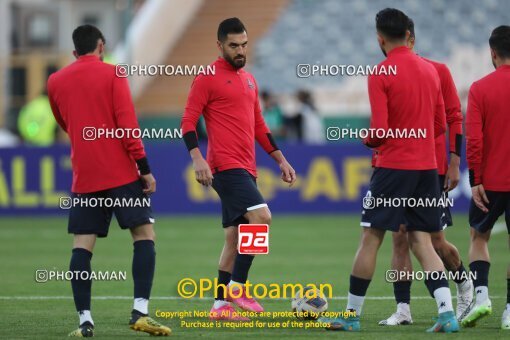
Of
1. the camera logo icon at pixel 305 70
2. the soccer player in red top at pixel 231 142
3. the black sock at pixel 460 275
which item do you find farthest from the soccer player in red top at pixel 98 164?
the camera logo icon at pixel 305 70

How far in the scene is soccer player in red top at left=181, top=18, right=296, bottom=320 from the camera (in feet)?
32.1

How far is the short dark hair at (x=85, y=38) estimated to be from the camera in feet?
29.6

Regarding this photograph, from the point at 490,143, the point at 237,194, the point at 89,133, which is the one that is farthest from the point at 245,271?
the point at 490,143

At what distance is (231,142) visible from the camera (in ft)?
32.4

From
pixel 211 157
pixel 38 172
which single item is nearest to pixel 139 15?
pixel 38 172

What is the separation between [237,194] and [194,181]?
12.1 metres

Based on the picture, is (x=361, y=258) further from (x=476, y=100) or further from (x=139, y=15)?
(x=139, y=15)

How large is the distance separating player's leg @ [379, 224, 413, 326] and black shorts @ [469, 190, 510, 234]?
0.60 metres

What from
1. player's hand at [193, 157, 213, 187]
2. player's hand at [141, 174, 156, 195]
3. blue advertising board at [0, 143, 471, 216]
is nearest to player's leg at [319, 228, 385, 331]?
player's hand at [193, 157, 213, 187]

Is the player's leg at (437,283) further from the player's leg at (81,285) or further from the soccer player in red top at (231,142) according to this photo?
the player's leg at (81,285)

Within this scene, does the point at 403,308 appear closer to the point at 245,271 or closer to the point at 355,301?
the point at 355,301

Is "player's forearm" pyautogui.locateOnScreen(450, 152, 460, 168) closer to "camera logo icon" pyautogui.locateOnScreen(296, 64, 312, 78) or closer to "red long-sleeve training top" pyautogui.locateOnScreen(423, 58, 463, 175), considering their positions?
"red long-sleeve training top" pyautogui.locateOnScreen(423, 58, 463, 175)

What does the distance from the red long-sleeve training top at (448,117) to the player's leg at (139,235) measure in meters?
2.49

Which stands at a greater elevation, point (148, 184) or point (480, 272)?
point (148, 184)
